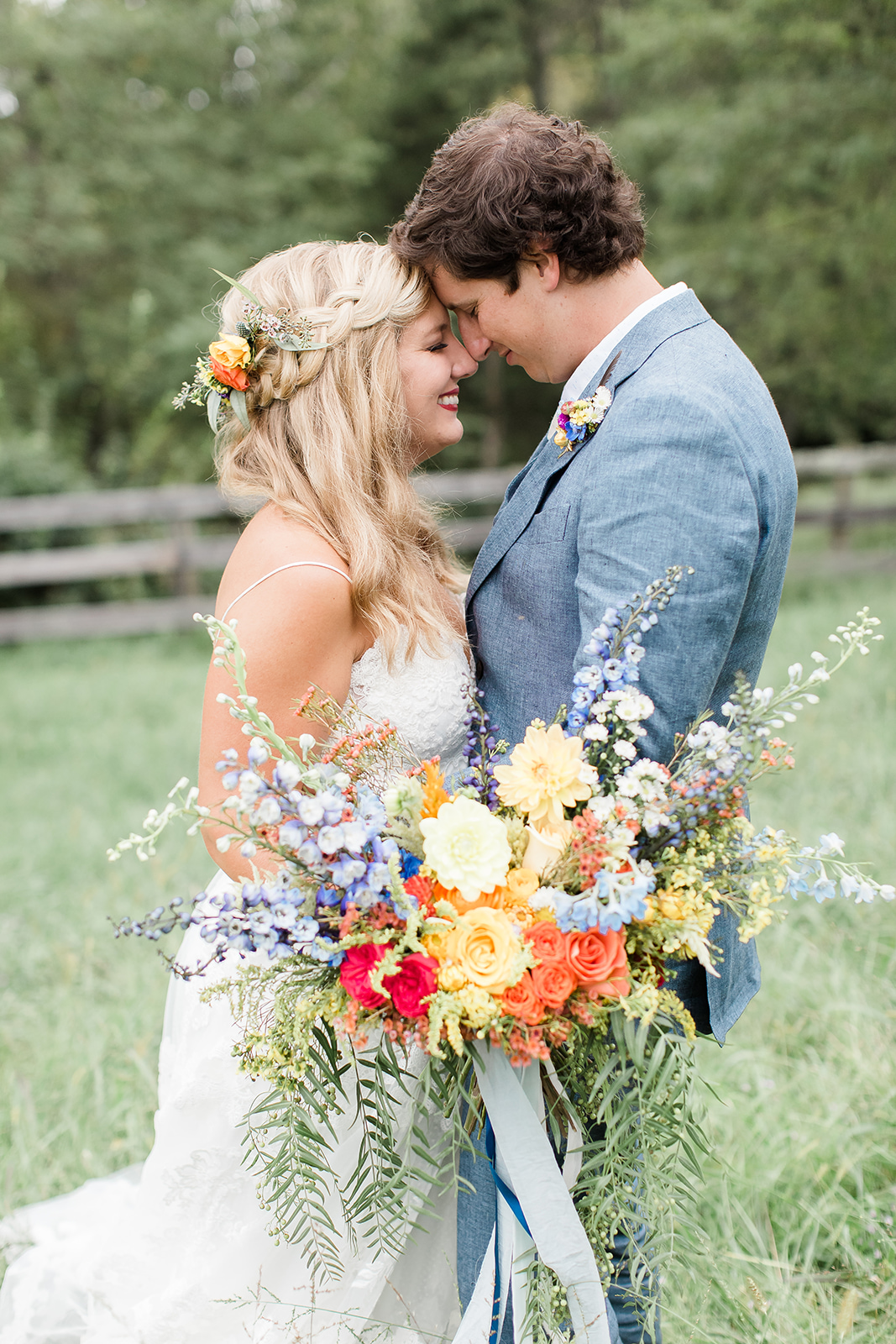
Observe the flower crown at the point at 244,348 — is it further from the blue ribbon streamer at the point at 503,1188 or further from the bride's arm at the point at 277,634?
the blue ribbon streamer at the point at 503,1188

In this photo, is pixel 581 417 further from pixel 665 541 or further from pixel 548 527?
pixel 665 541

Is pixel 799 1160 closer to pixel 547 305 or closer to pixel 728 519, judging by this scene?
pixel 728 519

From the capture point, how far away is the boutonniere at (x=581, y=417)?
189cm

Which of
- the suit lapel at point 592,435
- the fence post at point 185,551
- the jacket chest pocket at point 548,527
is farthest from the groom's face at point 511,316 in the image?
the fence post at point 185,551

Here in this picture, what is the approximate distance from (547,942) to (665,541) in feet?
2.18

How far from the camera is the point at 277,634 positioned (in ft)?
6.66

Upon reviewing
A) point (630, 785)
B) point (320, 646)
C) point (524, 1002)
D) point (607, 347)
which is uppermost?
point (607, 347)

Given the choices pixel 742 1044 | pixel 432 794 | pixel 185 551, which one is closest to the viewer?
pixel 432 794

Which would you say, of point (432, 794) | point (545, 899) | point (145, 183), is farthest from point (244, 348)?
point (145, 183)

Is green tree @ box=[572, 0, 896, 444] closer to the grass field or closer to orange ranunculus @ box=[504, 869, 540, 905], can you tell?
the grass field

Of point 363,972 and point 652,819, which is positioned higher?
point 652,819

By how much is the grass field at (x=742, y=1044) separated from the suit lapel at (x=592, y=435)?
107 centimetres

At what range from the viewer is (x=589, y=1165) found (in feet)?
4.84

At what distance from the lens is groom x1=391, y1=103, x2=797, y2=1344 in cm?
164
